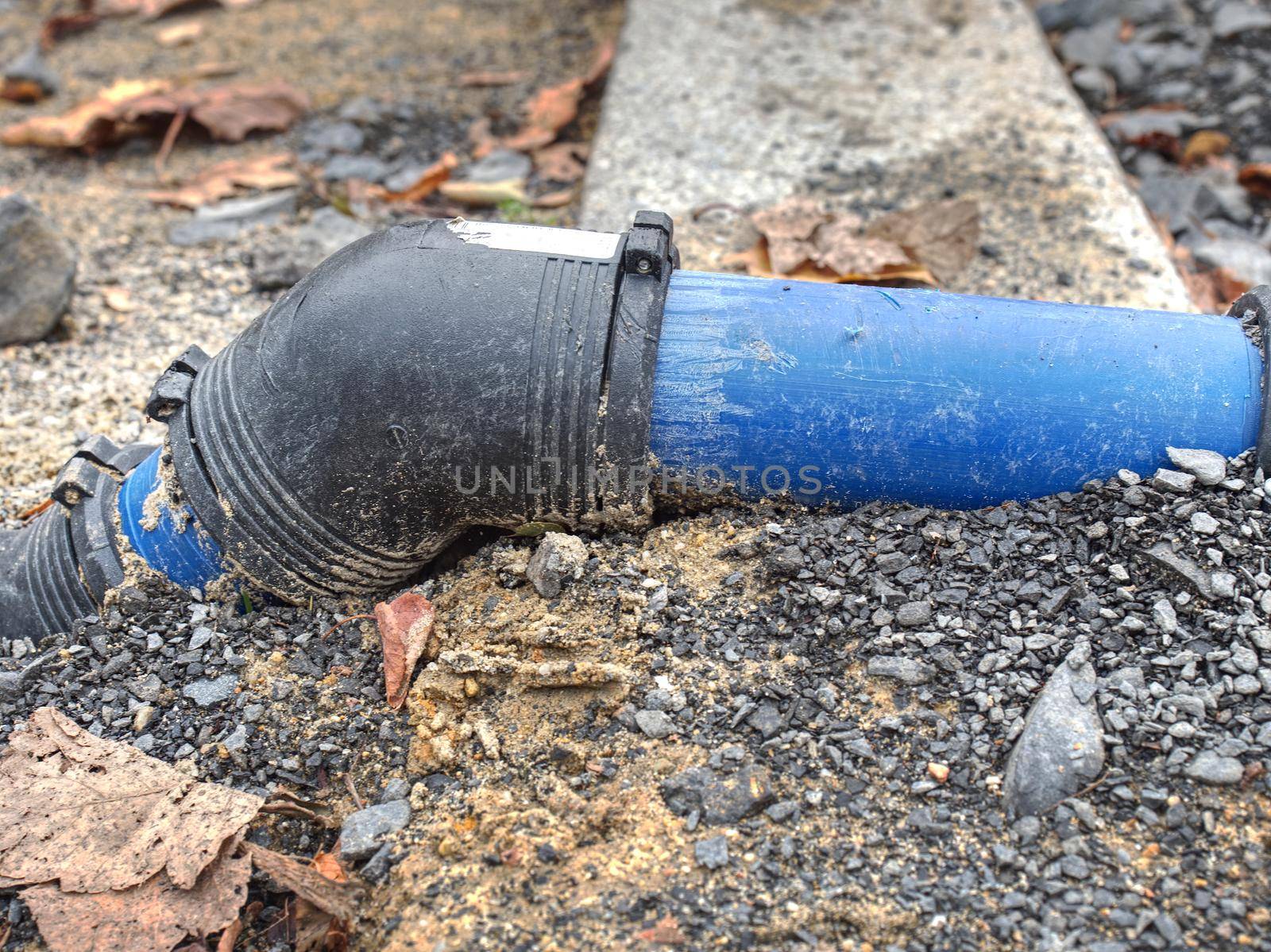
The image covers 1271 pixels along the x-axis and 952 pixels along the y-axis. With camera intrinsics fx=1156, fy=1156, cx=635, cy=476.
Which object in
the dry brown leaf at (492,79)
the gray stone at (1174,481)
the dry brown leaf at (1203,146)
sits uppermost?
the gray stone at (1174,481)

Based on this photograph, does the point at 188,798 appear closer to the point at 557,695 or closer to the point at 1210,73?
the point at 557,695

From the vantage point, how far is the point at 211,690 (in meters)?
2.21

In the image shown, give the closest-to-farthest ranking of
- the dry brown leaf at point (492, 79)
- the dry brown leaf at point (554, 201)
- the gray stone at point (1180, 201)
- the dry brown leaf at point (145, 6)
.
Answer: the gray stone at point (1180, 201), the dry brown leaf at point (554, 201), the dry brown leaf at point (492, 79), the dry brown leaf at point (145, 6)

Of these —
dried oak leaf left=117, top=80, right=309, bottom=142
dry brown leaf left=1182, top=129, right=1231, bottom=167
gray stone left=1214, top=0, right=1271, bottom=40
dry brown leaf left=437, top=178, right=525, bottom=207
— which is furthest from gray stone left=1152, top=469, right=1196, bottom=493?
dried oak leaf left=117, top=80, right=309, bottom=142

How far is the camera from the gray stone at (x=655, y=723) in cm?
200

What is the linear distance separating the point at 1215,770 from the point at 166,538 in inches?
77.2

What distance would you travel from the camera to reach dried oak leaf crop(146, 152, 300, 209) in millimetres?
4199

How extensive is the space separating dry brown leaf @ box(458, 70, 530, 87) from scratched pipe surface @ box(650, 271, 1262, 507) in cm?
311

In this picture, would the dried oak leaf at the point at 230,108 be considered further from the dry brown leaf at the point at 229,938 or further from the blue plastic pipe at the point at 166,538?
the dry brown leaf at the point at 229,938

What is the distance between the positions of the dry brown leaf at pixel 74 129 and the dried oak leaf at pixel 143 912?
11.7 feet

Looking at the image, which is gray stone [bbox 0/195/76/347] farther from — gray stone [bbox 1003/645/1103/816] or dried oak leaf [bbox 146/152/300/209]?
gray stone [bbox 1003/645/1103/816]

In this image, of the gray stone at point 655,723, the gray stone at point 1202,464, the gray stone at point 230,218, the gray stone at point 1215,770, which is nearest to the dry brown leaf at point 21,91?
the gray stone at point 230,218

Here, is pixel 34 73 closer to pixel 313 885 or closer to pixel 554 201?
pixel 554 201

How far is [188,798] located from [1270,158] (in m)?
4.24
